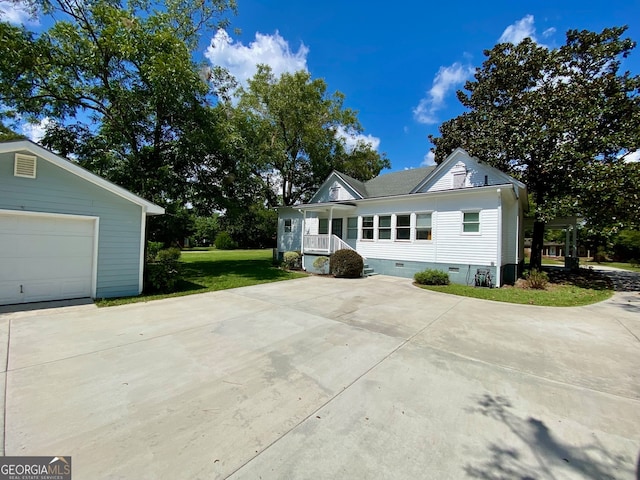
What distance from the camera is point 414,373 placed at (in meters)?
3.72

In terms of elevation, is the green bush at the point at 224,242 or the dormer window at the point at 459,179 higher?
the dormer window at the point at 459,179

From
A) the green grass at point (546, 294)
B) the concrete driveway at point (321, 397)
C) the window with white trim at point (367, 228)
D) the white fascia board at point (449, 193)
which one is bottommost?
the concrete driveway at point (321, 397)

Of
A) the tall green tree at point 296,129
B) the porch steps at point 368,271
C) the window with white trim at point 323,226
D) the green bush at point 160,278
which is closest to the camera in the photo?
the green bush at point 160,278

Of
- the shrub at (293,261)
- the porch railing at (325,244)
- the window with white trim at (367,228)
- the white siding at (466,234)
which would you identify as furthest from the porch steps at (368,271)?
the shrub at (293,261)

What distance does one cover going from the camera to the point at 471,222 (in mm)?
11703

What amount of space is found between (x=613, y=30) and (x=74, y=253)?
23.9m

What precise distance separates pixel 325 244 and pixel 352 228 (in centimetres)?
218

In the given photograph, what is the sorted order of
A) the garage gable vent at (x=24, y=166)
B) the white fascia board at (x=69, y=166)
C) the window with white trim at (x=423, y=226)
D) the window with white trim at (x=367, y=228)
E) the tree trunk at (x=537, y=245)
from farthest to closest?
the tree trunk at (x=537, y=245) → the window with white trim at (x=367, y=228) → the window with white trim at (x=423, y=226) → the garage gable vent at (x=24, y=166) → the white fascia board at (x=69, y=166)

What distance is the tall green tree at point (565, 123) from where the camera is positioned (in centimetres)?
1131

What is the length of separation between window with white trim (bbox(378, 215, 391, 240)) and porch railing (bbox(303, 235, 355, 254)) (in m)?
1.89

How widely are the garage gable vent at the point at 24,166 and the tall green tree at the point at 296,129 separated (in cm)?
1233

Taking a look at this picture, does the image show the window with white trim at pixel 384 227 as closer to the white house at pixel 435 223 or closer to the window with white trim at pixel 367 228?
the white house at pixel 435 223

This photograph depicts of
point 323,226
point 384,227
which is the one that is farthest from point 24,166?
point 384,227

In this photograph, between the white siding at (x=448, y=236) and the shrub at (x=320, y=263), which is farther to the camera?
the shrub at (x=320, y=263)
